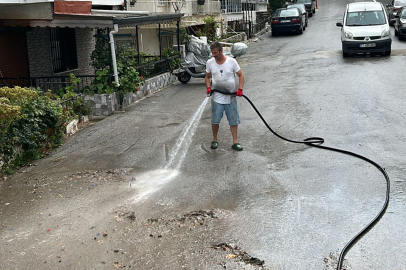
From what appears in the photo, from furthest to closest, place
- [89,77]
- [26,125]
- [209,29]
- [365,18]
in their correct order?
[209,29] → [365,18] → [89,77] → [26,125]

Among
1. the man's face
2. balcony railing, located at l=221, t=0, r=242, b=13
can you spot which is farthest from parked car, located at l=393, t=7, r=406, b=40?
the man's face

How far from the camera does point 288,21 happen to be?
106 feet

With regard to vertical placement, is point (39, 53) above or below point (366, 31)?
below

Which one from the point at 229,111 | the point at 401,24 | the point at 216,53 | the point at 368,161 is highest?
the point at 401,24

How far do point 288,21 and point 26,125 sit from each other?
25.4m

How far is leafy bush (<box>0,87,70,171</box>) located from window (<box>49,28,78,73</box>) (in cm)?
666

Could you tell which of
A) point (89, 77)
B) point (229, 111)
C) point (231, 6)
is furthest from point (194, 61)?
point (231, 6)

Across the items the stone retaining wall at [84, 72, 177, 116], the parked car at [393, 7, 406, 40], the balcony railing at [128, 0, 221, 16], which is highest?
the balcony railing at [128, 0, 221, 16]

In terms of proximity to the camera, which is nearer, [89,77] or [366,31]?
[89,77]

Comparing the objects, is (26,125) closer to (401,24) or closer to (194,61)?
(194,61)

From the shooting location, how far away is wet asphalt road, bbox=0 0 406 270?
214 inches

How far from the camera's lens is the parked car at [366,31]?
773 inches

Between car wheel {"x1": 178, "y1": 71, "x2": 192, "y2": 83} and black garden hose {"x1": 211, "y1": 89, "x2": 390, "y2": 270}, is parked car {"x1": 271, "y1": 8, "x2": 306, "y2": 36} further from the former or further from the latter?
black garden hose {"x1": 211, "y1": 89, "x2": 390, "y2": 270}

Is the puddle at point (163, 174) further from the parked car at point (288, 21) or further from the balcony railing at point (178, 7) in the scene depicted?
the parked car at point (288, 21)
